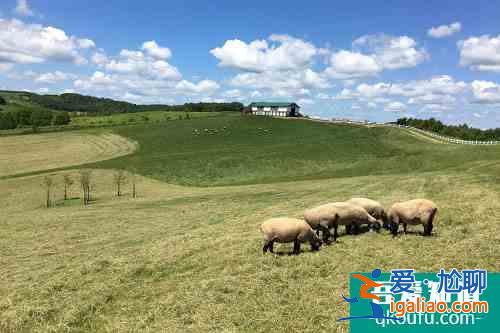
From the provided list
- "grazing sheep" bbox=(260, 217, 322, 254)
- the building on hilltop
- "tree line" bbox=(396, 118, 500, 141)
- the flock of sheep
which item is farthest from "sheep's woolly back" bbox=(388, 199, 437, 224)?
the building on hilltop

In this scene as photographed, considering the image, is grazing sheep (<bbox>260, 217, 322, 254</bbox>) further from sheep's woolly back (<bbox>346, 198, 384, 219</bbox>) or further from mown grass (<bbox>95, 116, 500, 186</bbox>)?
mown grass (<bbox>95, 116, 500, 186</bbox>)

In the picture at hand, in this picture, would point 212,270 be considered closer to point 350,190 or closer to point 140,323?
point 140,323

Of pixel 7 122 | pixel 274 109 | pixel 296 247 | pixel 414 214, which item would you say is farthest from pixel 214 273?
pixel 7 122

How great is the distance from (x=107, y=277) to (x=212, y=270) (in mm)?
4507

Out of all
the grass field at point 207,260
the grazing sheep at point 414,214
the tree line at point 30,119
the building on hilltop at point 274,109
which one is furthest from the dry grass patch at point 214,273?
the tree line at point 30,119

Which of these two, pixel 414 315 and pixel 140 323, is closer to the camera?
pixel 414 315

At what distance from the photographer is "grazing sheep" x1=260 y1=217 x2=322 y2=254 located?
15641 mm

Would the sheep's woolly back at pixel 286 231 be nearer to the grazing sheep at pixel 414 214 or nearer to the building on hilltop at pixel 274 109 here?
the grazing sheep at pixel 414 214

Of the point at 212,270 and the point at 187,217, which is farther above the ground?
the point at 212,270

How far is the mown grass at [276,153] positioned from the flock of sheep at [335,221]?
3297 centimetres

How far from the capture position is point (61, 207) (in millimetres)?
48031

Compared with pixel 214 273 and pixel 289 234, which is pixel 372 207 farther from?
pixel 214 273

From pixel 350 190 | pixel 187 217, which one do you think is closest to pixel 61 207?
pixel 187 217

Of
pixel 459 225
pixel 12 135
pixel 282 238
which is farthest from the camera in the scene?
pixel 12 135
